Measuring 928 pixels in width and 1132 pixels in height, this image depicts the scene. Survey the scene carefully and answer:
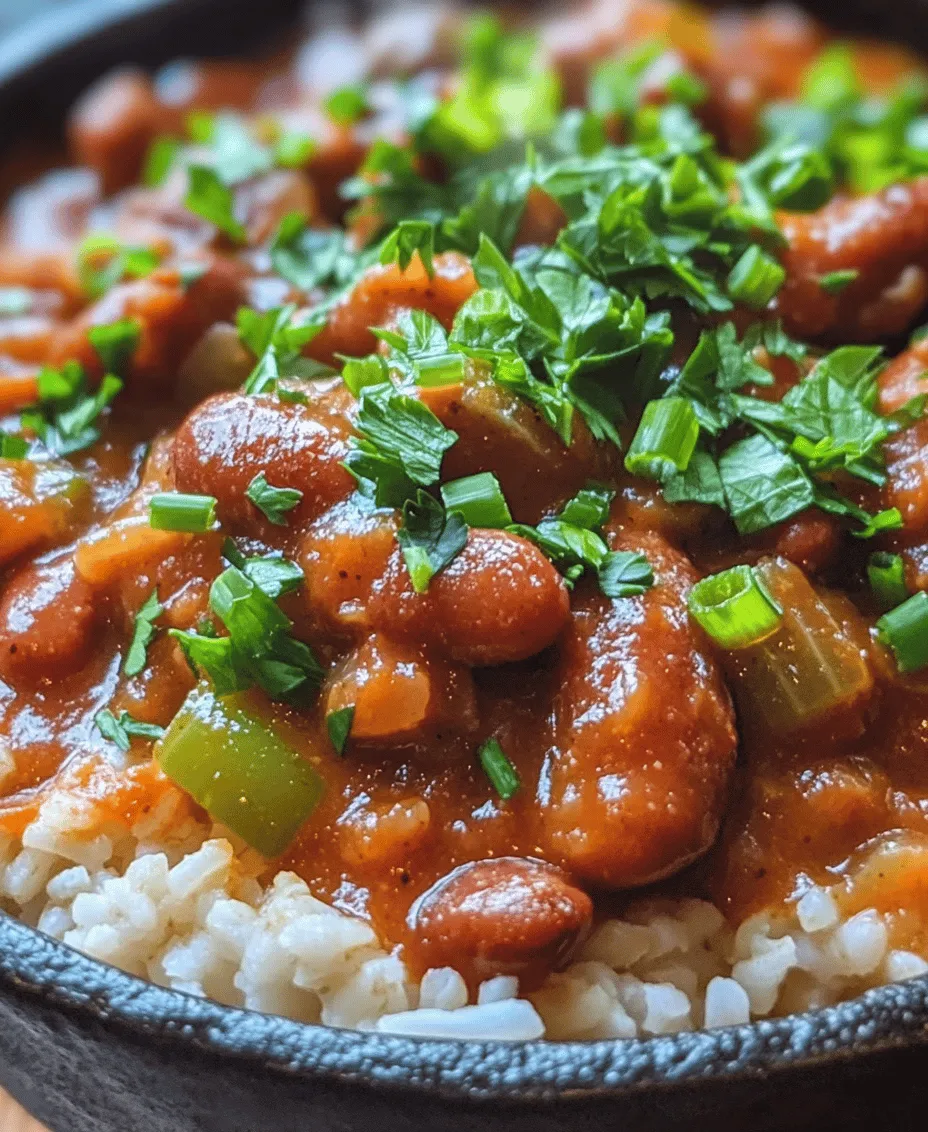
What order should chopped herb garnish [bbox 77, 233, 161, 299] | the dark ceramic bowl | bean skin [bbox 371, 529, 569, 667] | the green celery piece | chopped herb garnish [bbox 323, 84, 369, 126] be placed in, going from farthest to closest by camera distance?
chopped herb garnish [bbox 323, 84, 369, 126], chopped herb garnish [bbox 77, 233, 161, 299], the green celery piece, bean skin [bbox 371, 529, 569, 667], the dark ceramic bowl

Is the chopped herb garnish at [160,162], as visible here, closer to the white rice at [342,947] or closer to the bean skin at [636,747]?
Result: the white rice at [342,947]

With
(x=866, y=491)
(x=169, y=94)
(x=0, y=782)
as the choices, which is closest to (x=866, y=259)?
(x=866, y=491)

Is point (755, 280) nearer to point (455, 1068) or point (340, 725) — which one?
point (340, 725)

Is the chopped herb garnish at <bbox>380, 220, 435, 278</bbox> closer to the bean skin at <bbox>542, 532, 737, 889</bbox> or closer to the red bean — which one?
the red bean

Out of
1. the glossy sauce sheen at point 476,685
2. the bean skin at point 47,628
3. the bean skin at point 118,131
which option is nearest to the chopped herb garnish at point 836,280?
the glossy sauce sheen at point 476,685

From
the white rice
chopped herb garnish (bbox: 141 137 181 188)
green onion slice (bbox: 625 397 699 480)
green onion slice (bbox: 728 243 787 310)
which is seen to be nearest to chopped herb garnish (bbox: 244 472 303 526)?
the white rice

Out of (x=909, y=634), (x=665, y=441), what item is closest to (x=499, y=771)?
(x=665, y=441)
